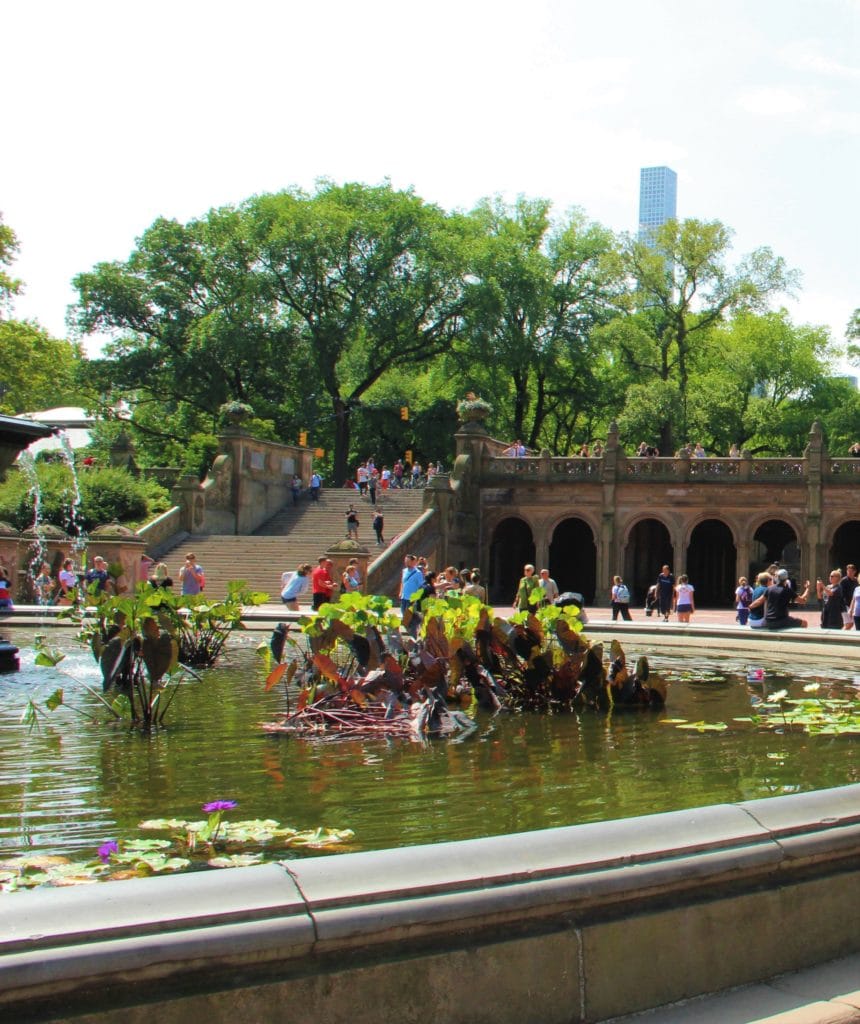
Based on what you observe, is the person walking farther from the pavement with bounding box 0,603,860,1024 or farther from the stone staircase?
the pavement with bounding box 0,603,860,1024

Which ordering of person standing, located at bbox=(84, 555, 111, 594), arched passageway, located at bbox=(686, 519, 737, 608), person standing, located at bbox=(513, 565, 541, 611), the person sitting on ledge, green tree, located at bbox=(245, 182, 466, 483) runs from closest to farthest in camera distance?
person standing, located at bbox=(513, 565, 541, 611) < the person sitting on ledge < person standing, located at bbox=(84, 555, 111, 594) < arched passageway, located at bbox=(686, 519, 737, 608) < green tree, located at bbox=(245, 182, 466, 483)

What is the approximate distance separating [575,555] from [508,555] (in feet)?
12.3

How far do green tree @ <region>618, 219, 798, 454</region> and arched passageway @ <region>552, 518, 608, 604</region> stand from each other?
26.6 feet

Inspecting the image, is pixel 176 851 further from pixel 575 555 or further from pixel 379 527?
pixel 575 555

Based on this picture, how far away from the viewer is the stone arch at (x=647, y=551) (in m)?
43.0

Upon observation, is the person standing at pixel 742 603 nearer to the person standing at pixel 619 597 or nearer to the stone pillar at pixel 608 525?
the person standing at pixel 619 597

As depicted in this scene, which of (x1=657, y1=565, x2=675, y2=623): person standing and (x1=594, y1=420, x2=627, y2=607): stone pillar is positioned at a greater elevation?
(x1=594, y1=420, x2=627, y2=607): stone pillar

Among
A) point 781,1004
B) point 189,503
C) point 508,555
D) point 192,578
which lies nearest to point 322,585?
point 192,578

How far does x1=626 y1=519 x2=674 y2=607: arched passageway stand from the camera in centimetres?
4317

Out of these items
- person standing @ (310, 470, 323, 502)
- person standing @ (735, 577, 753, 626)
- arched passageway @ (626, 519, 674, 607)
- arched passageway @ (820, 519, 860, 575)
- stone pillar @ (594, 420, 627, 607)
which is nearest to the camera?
person standing @ (735, 577, 753, 626)

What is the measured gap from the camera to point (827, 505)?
37375 millimetres

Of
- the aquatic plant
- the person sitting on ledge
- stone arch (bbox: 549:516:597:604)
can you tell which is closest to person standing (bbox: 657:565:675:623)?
the person sitting on ledge

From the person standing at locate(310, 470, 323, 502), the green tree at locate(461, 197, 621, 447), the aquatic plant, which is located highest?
the green tree at locate(461, 197, 621, 447)

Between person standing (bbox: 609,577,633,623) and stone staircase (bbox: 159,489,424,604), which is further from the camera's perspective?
stone staircase (bbox: 159,489,424,604)
